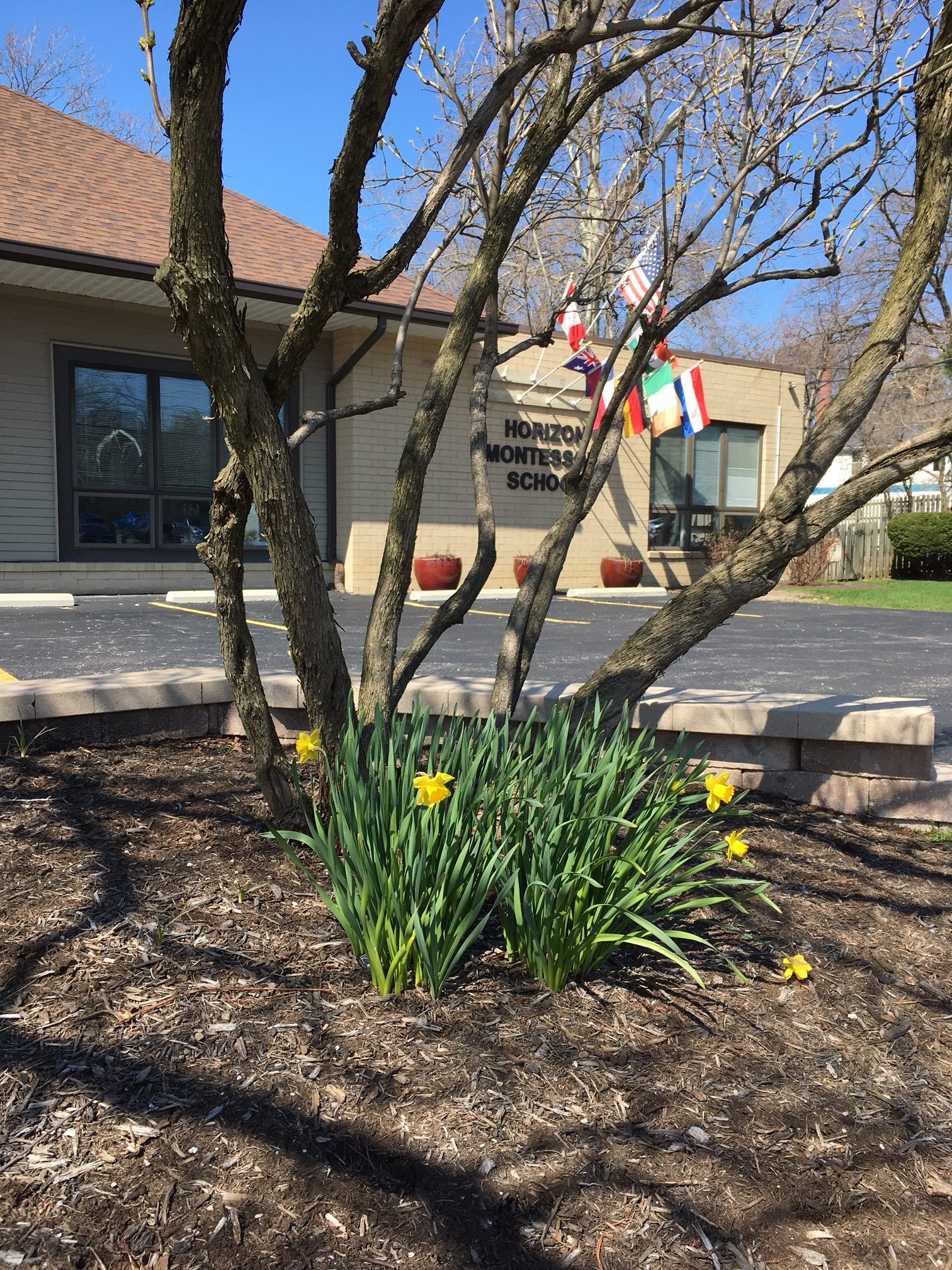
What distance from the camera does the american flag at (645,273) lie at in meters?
5.71

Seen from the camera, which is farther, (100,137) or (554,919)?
(100,137)

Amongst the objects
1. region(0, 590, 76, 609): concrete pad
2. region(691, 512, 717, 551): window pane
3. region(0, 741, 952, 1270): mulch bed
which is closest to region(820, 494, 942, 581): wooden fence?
region(691, 512, 717, 551): window pane

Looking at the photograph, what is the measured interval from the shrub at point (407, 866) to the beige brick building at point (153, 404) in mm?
10271

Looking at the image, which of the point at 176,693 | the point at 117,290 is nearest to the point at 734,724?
the point at 176,693

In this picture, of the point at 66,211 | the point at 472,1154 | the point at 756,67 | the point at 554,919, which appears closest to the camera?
the point at 472,1154

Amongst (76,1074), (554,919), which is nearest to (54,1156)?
(76,1074)

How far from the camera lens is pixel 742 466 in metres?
20.6

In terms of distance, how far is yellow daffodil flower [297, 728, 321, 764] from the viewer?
2971 millimetres

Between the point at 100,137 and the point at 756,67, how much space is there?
44.3 ft

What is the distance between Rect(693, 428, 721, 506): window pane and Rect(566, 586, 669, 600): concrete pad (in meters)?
2.98

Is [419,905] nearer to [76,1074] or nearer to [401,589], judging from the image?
[76,1074]

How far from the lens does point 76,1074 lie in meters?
2.15

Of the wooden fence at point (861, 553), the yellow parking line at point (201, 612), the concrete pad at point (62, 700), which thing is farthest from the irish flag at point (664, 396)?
the concrete pad at point (62, 700)

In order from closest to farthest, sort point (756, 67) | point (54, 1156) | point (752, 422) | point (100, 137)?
point (54, 1156), point (756, 67), point (100, 137), point (752, 422)
